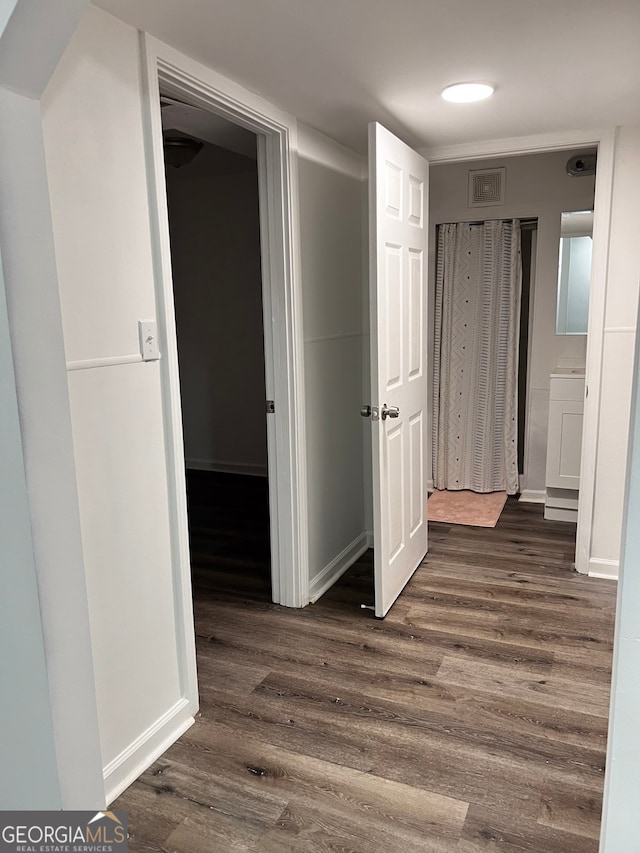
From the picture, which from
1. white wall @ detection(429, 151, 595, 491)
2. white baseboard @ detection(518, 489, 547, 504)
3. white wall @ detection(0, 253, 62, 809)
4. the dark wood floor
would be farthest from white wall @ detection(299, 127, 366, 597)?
white wall @ detection(0, 253, 62, 809)

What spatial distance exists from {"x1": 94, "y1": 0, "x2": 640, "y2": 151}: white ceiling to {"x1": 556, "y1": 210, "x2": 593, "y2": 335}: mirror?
4.21ft

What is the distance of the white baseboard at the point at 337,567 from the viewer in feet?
10.4

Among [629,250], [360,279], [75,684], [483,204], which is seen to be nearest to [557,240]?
[483,204]

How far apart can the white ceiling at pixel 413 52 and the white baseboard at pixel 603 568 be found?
2068mm

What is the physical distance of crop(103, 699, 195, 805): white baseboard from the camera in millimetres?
1904

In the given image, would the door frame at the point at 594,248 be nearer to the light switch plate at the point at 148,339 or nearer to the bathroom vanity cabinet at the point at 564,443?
the bathroom vanity cabinet at the point at 564,443

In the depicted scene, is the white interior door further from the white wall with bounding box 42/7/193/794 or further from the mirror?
the mirror

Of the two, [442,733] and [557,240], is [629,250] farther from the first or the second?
[442,733]

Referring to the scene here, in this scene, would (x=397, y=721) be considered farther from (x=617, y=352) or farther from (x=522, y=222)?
(x=522, y=222)

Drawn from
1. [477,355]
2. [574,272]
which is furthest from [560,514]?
[574,272]

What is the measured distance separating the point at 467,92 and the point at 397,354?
107 centimetres

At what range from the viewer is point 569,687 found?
94.7 inches

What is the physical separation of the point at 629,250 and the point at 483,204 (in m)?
1.40

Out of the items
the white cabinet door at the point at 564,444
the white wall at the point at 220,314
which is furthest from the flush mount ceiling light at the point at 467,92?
the white wall at the point at 220,314
